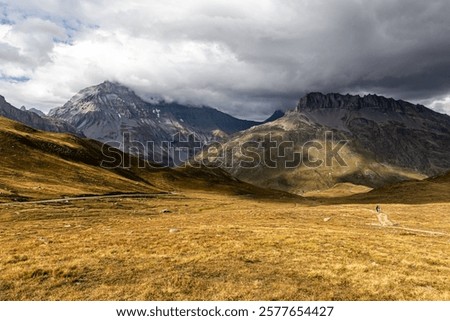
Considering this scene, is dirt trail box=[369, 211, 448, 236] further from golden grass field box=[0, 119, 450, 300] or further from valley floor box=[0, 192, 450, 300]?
valley floor box=[0, 192, 450, 300]

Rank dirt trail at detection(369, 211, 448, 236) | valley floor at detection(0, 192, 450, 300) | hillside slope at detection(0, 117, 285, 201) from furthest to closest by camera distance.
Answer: hillside slope at detection(0, 117, 285, 201)
dirt trail at detection(369, 211, 448, 236)
valley floor at detection(0, 192, 450, 300)

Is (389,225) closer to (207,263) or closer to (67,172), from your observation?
(207,263)

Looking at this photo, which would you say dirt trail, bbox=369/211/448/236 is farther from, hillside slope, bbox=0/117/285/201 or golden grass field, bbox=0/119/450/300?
hillside slope, bbox=0/117/285/201

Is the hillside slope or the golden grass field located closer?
the golden grass field

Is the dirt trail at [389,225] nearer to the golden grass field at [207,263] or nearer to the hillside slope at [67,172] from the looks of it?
the golden grass field at [207,263]

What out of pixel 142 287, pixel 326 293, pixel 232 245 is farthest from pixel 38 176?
pixel 326 293

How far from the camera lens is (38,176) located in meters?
87.8

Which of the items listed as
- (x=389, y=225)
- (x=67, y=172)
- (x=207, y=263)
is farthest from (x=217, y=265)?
(x=67, y=172)

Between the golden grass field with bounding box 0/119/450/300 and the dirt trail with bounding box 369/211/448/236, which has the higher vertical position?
the golden grass field with bounding box 0/119/450/300

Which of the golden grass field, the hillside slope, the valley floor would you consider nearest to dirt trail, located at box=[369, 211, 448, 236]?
the golden grass field

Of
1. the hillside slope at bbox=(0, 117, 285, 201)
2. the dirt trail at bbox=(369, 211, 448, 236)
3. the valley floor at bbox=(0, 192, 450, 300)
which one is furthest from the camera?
the hillside slope at bbox=(0, 117, 285, 201)

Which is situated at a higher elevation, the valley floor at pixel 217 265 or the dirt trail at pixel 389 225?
the valley floor at pixel 217 265

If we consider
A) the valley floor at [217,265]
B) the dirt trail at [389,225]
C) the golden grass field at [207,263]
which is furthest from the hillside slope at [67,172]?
the dirt trail at [389,225]
